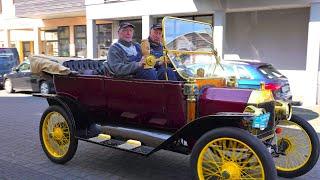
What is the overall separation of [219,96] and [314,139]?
54.6 inches

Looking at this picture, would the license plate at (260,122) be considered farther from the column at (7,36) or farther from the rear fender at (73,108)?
the column at (7,36)

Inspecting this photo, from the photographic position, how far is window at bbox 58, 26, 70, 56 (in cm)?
2352

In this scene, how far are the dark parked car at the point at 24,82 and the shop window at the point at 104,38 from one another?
18.0 ft

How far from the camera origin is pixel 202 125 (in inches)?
170

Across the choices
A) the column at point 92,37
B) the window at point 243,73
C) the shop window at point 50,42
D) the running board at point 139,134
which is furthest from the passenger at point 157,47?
the shop window at point 50,42

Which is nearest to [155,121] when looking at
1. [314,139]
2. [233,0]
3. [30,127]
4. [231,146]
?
[231,146]

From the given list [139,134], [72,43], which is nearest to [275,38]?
[139,134]

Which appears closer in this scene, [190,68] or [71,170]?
[190,68]

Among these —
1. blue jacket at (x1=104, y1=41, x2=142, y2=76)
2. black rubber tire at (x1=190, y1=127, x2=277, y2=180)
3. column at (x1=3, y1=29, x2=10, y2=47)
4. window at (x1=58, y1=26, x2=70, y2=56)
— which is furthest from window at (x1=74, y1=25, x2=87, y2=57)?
black rubber tire at (x1=190, y1=127, x2=277, y2=180)

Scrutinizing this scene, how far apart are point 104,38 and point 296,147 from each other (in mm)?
16756

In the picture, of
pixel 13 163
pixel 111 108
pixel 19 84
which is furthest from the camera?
pixel 19 84

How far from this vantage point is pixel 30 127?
27.5 ft

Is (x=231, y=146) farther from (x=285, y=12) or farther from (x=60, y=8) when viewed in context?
(x=60, y=8)

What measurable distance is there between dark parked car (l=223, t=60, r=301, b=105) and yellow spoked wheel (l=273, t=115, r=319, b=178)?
3720mm
